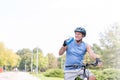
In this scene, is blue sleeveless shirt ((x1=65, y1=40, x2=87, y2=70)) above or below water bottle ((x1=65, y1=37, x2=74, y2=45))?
below

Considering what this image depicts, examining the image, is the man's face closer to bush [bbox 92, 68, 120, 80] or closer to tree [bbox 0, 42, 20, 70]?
bush [bbox 92, 68, 120, 80]

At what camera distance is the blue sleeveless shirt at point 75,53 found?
5.86 m

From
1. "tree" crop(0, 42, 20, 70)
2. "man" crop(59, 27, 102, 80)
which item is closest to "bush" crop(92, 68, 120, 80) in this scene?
"man" crop(59, 27, 102, 80)

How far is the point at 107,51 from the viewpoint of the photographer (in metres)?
56.1

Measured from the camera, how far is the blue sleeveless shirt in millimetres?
5859

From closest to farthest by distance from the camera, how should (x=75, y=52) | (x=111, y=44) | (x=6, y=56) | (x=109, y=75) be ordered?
1. (x=75, y=52)
2. (x=109, y=75)
3. (x=111, y=44)
4. (x=6, y=56)

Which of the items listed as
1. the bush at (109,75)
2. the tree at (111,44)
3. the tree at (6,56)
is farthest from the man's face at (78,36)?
the tree at (6,56)

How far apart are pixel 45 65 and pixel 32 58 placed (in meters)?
8.15

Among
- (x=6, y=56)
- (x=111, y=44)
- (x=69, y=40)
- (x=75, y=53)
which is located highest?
(x=6, y=56)

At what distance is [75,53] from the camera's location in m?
5.87

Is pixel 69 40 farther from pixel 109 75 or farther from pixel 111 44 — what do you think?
pixel 111 44

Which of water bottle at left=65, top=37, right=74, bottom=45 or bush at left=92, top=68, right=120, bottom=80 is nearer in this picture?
water bottle at left=65, top=37, right=74, bottom=45

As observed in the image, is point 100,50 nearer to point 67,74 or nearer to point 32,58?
point 67,74

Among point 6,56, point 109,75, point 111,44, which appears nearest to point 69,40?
point 109,75
